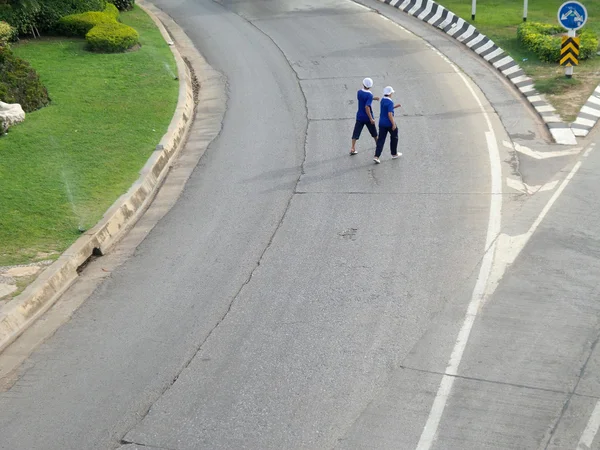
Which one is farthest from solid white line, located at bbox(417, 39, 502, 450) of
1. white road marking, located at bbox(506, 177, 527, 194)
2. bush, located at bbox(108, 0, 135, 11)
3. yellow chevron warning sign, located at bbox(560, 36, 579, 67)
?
bush, located at bbox(108, 0, 135, 11)

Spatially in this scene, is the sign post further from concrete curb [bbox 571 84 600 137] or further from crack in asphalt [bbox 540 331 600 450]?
crack in asphalt [bbox 540 331 600 450]

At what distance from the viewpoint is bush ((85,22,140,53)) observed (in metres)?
22.1

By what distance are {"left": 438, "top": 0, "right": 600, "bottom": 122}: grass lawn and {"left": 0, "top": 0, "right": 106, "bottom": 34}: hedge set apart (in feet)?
37.1

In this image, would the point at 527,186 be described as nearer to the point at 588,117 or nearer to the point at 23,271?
the point at 588,117

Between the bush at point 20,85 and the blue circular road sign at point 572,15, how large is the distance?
37.9 feet

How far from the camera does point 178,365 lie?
9688 mm

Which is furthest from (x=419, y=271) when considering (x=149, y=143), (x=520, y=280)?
(x=149, y=143)

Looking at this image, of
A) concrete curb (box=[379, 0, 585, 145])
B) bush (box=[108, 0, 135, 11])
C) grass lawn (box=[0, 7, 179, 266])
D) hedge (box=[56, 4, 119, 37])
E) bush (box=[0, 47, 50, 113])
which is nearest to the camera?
grass lawn (box=[0, 7, 179, 266])

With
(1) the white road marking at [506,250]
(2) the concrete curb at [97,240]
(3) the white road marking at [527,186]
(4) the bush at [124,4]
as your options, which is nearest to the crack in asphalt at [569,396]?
(1) the white road marking at [506,250]

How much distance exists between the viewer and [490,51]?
22.3 meters

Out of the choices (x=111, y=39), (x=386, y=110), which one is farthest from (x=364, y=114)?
(x=111, y=39)

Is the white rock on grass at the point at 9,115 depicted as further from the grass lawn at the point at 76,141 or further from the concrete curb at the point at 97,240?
the concrete curb at the point at 97,240

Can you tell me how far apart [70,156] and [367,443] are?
934 cm

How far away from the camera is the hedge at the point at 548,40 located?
21.0m
